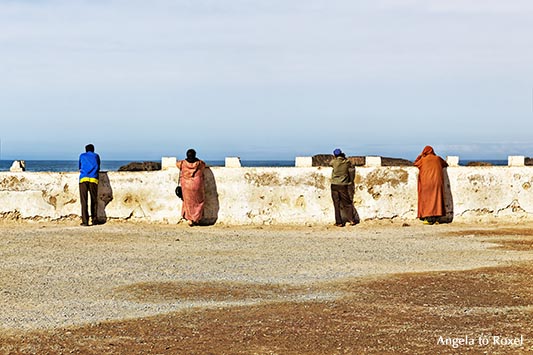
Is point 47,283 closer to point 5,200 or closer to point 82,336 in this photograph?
point 82,336

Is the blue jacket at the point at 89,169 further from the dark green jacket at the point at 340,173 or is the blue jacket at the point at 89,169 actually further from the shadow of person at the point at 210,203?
the dark green jacket at the point at 340,173

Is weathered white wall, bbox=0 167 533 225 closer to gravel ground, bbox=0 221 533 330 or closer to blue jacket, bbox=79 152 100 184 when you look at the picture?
gravel ground, bbox=0 221 533 330

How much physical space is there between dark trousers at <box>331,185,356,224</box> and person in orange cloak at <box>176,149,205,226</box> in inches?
100

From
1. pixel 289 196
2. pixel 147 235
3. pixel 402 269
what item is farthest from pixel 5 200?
pixel 402 269

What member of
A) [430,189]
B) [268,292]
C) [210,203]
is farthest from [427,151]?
[268,292]

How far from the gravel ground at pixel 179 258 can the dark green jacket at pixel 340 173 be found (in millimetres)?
900

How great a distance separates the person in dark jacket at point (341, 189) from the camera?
15.5m

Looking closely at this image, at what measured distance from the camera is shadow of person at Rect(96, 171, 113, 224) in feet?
52.1

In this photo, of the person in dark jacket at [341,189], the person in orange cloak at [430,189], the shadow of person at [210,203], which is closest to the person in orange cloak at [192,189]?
the shadow of person at [210,203]

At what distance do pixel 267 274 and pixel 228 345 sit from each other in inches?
138

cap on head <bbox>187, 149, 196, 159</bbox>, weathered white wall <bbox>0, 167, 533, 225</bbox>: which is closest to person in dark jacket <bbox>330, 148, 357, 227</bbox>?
weathered white wall <bbox>0, 167, 533, 225</bbox>

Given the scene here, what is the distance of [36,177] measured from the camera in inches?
632

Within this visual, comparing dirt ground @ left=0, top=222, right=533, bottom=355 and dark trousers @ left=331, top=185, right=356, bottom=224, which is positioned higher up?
dark trousers @ left=331, top=185, right=356, bottom=224

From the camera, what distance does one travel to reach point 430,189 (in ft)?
51.0
